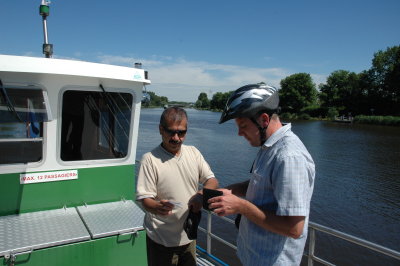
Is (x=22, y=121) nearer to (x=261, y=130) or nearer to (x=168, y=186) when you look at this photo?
(x=168, y=186)

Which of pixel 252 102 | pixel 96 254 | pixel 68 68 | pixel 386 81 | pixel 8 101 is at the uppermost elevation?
pixel 386 81

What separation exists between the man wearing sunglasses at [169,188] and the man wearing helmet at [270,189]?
672mm

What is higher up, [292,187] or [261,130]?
[261,130]

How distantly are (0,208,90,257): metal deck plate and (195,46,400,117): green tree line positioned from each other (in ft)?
233

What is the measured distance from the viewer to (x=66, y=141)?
12.1 feet

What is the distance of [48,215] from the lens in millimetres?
3512

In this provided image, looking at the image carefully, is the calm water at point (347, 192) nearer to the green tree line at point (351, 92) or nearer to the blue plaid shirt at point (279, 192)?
the blue plaid shirt at point (279, 192)

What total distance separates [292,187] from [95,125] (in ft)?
9.84

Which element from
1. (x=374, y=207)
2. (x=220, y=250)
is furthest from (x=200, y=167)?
(x=374, y=207)

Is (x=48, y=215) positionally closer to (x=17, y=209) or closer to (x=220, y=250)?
(x=17, y=209)

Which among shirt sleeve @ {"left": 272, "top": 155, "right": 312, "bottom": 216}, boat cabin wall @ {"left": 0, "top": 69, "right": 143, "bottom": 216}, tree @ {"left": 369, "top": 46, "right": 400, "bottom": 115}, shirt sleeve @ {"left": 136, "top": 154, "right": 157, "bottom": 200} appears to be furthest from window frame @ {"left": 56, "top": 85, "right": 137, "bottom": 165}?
tree @ {"left": 369, "top": 46, "right": 400, "bottom": 115}

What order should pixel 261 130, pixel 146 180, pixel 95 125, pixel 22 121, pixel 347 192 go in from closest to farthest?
pixel 261 130 < pixel 146 180 < pixel 22 121 < pixel 95 125 < pixel 347 192

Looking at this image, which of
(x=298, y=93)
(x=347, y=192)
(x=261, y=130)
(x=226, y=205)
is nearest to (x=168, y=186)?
(x=226, y=205)

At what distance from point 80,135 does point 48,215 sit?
37.6 inches
